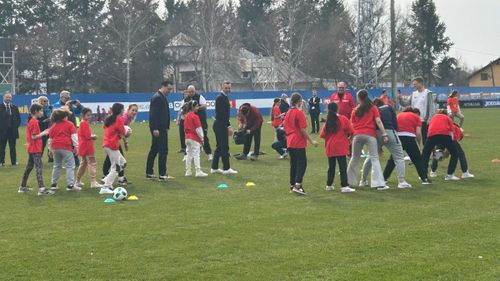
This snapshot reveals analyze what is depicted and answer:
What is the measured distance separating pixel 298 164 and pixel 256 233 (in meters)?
3.37

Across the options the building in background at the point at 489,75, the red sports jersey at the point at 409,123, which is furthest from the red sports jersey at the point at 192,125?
the building in background at the point at 489,75

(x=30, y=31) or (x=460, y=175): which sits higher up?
(x=30, y=31)

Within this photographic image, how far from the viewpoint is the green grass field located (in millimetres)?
6207

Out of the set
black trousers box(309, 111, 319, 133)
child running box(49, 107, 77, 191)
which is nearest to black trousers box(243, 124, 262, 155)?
child running box(49, 107, 77, 191)

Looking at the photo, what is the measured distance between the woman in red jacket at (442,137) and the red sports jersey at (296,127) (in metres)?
2.67

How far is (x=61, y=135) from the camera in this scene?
11.8m

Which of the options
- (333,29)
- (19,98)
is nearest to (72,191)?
(19,98)

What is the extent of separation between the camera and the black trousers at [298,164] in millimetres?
11047

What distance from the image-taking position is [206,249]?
280 inches

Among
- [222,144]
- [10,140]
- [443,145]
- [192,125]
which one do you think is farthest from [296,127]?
[10,140]

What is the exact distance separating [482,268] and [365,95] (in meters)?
5.67

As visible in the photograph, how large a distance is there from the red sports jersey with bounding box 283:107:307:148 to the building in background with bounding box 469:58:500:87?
8751 centimetres

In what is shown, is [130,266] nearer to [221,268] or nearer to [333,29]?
[221,268]

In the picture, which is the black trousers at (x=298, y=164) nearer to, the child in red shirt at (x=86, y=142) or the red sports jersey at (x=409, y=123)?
the red sports jersey at (x=409, y=123)
